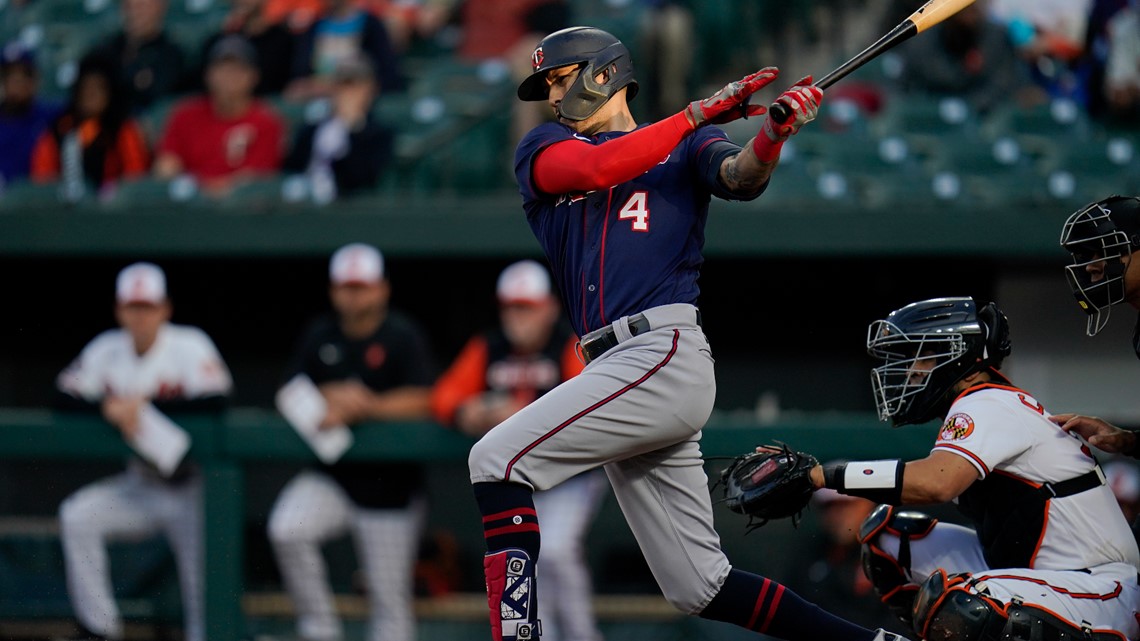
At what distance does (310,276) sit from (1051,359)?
14.1 ft

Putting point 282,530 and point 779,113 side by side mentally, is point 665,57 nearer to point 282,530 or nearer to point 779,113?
point 282,530

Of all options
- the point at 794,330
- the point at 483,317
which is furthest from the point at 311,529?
the point at 794,330

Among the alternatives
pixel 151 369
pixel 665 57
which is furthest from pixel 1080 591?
pixel 665 57

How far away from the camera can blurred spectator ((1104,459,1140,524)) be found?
6.05 meters

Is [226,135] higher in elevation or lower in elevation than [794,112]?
higher

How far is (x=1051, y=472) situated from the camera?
11.6 feet

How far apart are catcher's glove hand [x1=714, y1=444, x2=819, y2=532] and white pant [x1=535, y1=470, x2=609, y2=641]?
1835 millimetres

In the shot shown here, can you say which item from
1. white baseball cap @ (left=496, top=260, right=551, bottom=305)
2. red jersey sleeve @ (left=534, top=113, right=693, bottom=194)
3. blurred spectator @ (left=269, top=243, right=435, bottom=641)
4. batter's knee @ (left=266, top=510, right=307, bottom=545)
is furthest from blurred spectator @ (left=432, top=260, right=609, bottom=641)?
red jersey sleeve @ (left=534, top=113, right=693, bottom=194)

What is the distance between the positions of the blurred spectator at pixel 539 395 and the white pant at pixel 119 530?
3.58ft

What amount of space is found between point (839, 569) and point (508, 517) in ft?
7.72

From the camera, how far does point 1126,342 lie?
764 centimetres

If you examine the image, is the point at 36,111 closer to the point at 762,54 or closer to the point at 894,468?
the point at 762,54

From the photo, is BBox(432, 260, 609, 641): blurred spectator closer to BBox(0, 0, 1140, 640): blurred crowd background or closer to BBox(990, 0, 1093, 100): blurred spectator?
BBox(0, 0, 1140, 640): blurred crowd background

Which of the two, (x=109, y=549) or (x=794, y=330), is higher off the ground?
(x=794, y=330)
